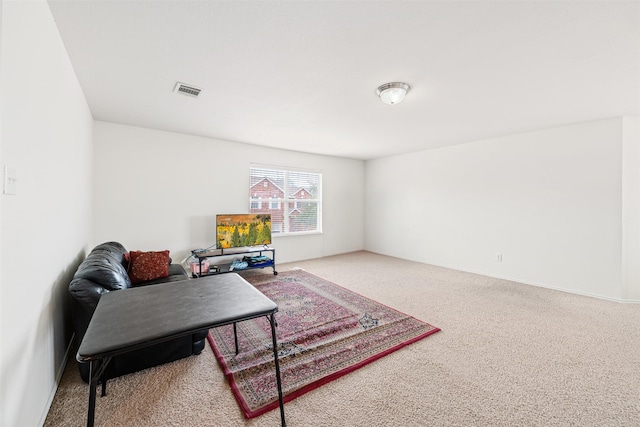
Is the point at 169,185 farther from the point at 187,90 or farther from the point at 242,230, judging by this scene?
the point at 187,90

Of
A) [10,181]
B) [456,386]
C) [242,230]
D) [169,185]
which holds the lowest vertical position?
[456,386]

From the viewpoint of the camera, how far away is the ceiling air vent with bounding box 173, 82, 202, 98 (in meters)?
2.52

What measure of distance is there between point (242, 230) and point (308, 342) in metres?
2.58

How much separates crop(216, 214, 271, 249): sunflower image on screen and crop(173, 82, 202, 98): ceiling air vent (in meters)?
2.01

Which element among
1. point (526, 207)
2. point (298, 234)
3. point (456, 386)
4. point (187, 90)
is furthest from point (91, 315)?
point (526, 207)

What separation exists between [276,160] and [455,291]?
3822 mm

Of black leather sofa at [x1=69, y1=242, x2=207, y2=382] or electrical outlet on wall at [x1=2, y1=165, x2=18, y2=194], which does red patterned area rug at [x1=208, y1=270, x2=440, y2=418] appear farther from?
electrical outlet on wall at [x1=2, y1=165, x2=18, y2=194]

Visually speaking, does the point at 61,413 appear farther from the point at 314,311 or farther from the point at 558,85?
the point at 558,85

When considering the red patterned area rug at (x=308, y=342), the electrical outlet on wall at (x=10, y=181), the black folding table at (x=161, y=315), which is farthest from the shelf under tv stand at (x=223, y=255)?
the electrical outlet on wall at (x=10, y=181)

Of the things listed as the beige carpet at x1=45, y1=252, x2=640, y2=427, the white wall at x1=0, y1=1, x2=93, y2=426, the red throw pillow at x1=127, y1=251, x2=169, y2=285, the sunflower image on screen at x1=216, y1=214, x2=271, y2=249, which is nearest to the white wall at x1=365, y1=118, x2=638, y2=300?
the beige carpet at x1=45, y1=252, x2=640, y2=427

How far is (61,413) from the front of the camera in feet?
5.00

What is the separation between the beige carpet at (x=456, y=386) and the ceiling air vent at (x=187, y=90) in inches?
96.2

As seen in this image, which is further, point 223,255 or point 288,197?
point 288,197

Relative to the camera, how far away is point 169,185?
407cm
